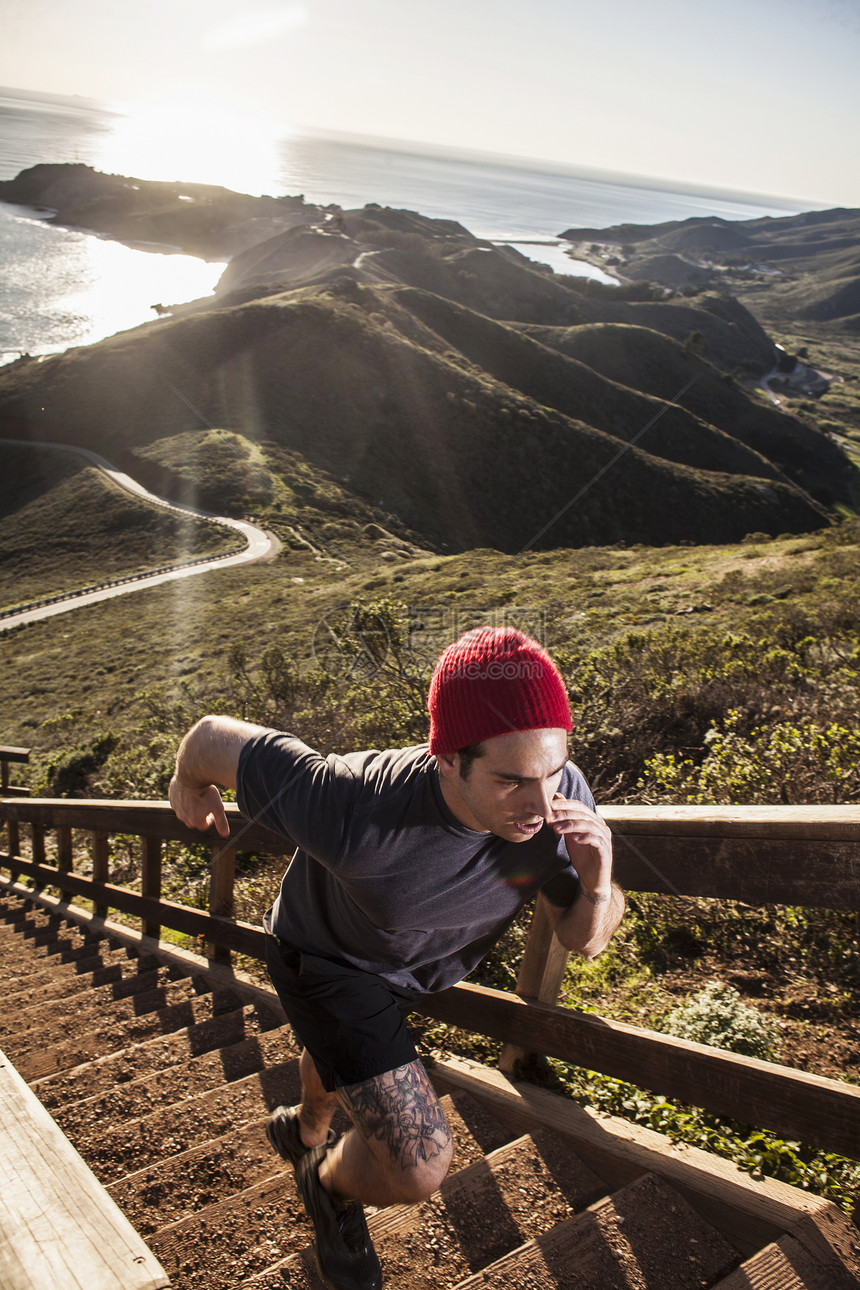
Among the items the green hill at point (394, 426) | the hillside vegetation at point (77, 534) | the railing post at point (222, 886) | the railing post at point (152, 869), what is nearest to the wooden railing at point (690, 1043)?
the railing post at point (222, 886)

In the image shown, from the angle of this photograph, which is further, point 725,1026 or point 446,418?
point 446,418

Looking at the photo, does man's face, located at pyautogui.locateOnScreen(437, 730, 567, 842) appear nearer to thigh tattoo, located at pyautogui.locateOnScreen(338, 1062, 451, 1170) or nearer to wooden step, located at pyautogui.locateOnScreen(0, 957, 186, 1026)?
thigh tattoo, located at pyautogui.locateOnScreen(338, 1062, 451, 1170)

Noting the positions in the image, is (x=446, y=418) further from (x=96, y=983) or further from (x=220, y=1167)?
(x=220, y=1167)

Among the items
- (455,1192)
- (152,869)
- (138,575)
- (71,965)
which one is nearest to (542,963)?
(455,1192)

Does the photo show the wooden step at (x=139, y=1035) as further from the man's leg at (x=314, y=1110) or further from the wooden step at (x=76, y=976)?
the man's leg at (x=314, y=1110)

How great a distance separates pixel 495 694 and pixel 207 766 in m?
0.80

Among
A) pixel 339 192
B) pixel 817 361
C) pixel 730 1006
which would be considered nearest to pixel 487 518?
pixel 730 1006

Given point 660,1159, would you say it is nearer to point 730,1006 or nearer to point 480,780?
point 730,1006

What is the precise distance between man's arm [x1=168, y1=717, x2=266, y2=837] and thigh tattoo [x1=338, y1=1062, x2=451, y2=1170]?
67cm

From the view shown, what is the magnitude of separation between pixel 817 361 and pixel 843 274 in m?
89.6

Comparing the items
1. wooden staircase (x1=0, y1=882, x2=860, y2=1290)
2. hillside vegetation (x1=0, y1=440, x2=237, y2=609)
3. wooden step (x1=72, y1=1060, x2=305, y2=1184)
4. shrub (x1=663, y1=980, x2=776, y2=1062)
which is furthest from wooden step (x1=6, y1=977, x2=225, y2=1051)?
hillside vegetation (x1=0, y1=440, x2=237, y2=609)

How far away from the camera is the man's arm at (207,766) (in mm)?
1728

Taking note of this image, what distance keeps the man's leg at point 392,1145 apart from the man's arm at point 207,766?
2.26 feet

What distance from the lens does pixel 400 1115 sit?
1544 millimetres
